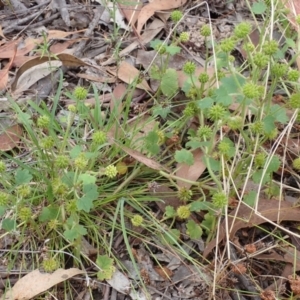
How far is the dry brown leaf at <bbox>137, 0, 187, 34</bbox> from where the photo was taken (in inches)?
84.6

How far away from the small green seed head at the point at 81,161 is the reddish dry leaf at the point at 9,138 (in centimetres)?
38

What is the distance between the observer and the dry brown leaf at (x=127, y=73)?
77.3 inches

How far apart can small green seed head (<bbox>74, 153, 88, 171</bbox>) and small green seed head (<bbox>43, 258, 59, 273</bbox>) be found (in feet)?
0.92

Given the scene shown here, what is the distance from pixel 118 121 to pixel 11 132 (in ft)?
1.19

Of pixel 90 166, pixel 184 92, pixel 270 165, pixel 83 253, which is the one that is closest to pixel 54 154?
pixel 90 166

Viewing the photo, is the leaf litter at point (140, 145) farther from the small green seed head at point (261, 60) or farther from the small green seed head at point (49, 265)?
the small green seed head at point (261, 60)

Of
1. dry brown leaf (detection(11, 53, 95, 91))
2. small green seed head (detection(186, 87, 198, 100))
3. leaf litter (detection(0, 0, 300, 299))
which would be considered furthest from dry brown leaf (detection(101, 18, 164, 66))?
small green seed head (detection(186, 87, 198, 100))

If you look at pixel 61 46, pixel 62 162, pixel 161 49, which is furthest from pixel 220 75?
pixel 61 46

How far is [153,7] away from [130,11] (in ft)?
0.31

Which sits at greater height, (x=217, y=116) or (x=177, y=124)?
(x=217, y=116)

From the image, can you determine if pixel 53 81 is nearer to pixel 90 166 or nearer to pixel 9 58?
pixel 9 58

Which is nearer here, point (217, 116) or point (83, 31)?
point (217, 116)

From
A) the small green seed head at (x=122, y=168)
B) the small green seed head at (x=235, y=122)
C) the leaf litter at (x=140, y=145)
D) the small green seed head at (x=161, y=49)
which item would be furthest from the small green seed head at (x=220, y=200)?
the small green seed head at (x=161, y=49)

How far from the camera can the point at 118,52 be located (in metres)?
2.06
